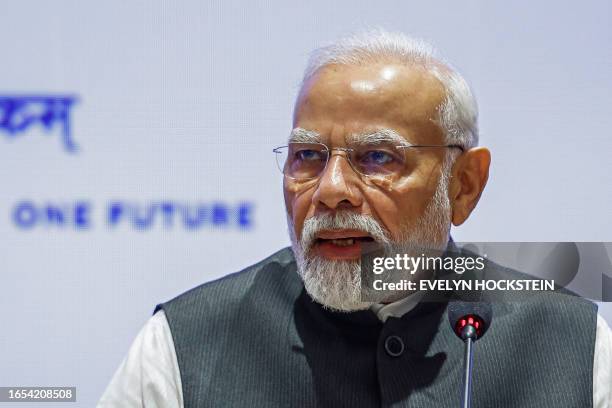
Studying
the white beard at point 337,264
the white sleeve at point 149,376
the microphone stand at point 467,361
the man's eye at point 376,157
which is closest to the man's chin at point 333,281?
the white beard at point 337,264

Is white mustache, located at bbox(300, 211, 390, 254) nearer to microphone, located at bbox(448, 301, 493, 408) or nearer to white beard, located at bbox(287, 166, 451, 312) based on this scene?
white beard, located at bbox(287, 166, 451, 312)

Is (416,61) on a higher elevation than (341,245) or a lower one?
A: higher

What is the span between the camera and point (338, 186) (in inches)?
79.7

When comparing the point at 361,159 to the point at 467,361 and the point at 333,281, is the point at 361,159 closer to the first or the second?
the point at 333,281

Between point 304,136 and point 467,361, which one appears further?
point 304,136

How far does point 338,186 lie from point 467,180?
1.46 ft

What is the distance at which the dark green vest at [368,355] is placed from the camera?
79.6 inches

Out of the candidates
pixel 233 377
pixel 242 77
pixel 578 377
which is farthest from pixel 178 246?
pixel 578 377

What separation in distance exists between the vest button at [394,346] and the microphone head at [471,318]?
0.42 metres

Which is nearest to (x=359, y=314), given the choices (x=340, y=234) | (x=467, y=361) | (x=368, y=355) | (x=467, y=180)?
(x=368, y=355)

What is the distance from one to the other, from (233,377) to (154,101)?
1075mm

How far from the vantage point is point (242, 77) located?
282cm

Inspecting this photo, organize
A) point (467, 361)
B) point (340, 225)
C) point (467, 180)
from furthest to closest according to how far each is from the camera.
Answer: point (467, 180) < point (340, 225) < point (467, 361)

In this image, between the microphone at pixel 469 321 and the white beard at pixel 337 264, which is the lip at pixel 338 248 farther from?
the microphone at pixel 469 321
